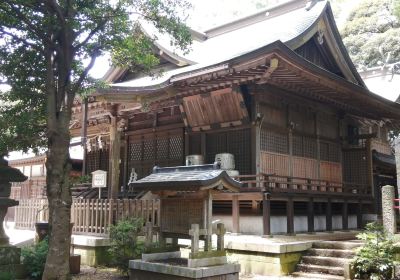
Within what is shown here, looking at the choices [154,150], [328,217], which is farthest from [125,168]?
[328,217]

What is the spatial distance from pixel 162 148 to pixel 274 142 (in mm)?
4619

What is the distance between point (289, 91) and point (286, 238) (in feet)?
16.7

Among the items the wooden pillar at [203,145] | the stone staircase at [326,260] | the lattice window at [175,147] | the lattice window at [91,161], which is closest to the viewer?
the stone staircase at [326,260]

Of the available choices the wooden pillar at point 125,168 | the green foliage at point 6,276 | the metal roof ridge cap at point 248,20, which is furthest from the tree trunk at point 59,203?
the metal roof ridge cap at point 248,20

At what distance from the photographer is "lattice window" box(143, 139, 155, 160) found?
16484 millimetres

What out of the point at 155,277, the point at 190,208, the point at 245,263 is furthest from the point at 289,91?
the point at 155,277

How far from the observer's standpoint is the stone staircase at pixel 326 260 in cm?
979

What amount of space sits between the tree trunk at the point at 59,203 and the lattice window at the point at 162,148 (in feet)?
28.0

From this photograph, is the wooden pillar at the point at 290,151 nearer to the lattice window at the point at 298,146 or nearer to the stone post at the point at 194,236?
the lattice window at the point at 298,146

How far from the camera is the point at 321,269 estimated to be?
1008 cm

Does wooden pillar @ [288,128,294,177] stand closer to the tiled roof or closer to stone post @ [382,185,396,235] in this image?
stone post @ [382,185,396,235]

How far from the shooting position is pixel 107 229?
1131 cm

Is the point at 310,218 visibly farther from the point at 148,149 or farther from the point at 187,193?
the point at 148,149

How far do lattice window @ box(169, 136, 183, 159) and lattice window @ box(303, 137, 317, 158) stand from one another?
14.7 feet
